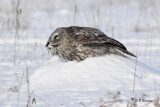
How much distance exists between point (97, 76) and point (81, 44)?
81 cm

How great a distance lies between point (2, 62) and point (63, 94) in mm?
2827

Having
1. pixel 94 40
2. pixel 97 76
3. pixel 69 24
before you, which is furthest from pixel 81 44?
pixel 69 24

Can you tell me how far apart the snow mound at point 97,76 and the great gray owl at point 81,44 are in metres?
0.12

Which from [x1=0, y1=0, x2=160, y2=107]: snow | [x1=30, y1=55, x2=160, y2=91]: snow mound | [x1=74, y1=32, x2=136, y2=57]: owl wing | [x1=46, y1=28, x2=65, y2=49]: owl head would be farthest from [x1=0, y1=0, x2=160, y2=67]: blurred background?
[x1=30, y1=55, x2=160, y2=91]: snow mound

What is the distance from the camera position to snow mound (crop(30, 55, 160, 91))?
12.8 ft

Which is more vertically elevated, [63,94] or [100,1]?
[100,1]

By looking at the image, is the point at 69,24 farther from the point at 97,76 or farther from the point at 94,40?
the point at 97,76

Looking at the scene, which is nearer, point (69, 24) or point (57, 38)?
point (57, 38)

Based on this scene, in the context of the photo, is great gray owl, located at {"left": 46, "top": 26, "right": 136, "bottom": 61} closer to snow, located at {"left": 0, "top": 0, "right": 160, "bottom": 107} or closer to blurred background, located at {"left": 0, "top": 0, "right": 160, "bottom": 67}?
snow, located at {"left": 0, "top": 0, "right": 160, "bottom": 107}

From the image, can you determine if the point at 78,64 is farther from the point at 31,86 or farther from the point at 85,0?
the point at 85,0

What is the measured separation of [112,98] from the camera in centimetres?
326

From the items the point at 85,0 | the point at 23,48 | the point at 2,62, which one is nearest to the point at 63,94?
the point at 2,62

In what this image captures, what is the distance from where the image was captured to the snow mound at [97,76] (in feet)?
12.8

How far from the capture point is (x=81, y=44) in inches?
192
